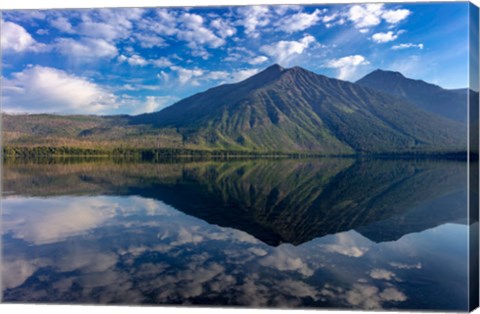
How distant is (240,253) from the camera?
12805 mm

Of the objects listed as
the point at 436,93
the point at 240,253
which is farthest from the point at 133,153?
the point at 240,253

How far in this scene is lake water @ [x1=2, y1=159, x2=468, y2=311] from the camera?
9.43 metres

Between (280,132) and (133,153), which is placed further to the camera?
(280,132)

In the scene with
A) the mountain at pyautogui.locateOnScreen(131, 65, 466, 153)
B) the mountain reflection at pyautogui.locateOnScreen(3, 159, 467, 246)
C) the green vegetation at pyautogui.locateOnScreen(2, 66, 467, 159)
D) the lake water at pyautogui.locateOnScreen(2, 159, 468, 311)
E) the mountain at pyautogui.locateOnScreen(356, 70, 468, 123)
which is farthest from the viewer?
the mountain at pyautogui.locateOnScreen(131, 65, 466, 153)

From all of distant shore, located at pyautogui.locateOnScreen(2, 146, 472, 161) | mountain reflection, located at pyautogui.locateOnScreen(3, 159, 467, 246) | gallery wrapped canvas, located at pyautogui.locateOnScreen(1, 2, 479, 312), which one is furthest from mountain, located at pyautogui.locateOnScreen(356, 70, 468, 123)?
distant shore, located at pyautogui.locateOnScreen(2, 146, 472, 161)

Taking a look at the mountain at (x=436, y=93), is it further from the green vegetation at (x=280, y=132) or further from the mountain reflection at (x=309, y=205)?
the green vegetation at (x=280, y=132)

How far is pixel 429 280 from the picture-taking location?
10.3 meters

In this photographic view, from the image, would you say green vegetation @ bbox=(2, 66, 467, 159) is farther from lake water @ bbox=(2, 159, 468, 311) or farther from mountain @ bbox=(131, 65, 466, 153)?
lake water @ bbox=(2, 159, 468, 311)

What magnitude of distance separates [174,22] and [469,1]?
8.94 m

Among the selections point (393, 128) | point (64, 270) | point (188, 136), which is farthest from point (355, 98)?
point (64, 270)

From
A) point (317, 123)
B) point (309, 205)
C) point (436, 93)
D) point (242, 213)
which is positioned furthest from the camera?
point (317, 123)

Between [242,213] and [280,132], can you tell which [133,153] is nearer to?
[280,132]

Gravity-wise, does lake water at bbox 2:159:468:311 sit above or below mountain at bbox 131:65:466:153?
below

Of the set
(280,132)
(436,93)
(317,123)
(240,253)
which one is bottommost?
(240,253)
